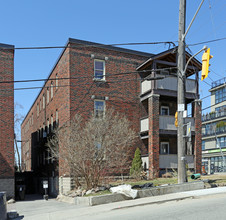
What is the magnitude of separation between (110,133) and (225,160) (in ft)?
145

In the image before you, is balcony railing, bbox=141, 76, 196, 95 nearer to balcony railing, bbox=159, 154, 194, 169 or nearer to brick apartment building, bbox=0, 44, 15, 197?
balcony railing, bbox=159, 154, 194, 169

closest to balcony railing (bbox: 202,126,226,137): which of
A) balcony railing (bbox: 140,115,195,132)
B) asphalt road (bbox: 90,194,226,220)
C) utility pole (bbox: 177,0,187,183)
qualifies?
balcony railing (bbox: 140,115,195,132)

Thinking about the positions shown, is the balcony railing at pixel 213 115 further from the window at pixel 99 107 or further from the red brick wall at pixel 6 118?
the red brick wall at pixel 6 118

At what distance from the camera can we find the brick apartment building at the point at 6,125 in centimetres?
2022

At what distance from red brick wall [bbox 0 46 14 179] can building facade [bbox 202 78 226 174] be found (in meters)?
43.8

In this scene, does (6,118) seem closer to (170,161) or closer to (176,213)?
(170,161)

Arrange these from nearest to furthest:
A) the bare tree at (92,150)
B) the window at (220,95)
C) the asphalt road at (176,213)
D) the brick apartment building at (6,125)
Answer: the asphalt road at (176,213) < the bare tree at (92,150) < the brick apartment building at (6,125) < the window at (220,95)

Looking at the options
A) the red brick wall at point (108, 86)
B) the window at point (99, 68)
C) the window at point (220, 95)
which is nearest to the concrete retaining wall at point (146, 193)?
the red brick wall at point (108, 86)

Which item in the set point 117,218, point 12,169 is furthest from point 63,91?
point 117,218

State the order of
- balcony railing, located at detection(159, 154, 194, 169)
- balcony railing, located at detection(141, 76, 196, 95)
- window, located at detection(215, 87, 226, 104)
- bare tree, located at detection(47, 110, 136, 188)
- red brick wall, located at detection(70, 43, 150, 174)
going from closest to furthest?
bare tree, located at detection(47, 110, 136, 188) → red brick wall, located at detection(70, 43, 150, 174) → balcony railing, located at detection(159, 154, 194, 169) → balcony railing, located at detection(141, 76, 196, 95) → window, located at detection(215, 87, 226, 104)

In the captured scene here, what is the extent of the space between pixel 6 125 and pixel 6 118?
47 centimetres

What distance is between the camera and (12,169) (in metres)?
20.3

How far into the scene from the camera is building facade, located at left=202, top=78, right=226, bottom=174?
2264 inches

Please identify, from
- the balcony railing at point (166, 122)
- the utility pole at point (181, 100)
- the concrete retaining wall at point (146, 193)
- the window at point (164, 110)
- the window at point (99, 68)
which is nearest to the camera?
the concrete retaining wall at point (146, 193)
